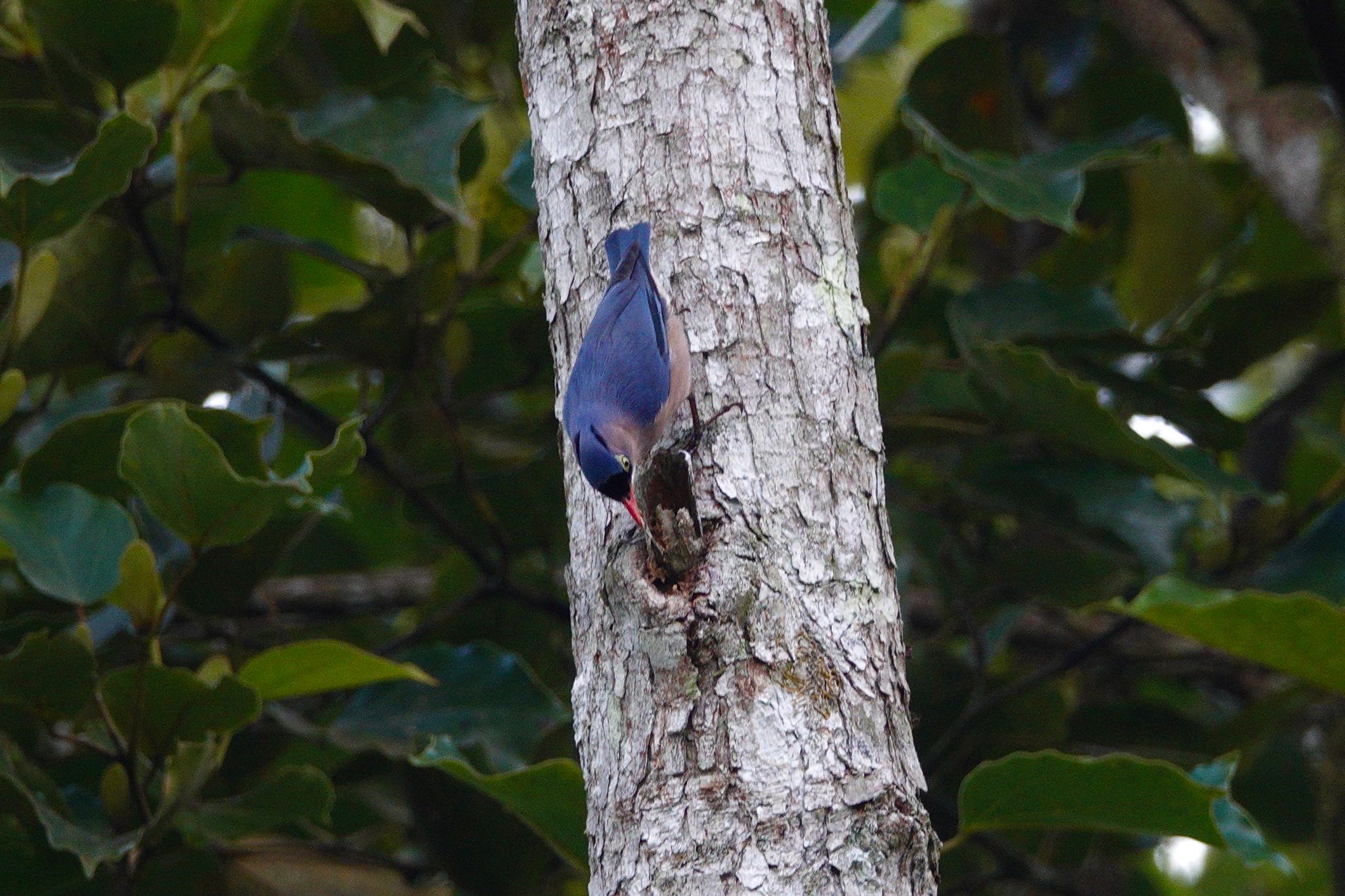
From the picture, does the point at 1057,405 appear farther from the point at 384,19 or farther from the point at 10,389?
the point at 10,389

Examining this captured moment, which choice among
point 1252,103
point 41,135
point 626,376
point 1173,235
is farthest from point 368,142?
point 1252,103

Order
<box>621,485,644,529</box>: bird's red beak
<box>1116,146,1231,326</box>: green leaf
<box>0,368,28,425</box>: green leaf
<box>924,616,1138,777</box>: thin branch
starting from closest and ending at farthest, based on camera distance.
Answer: <box>621,485,644,529</box>: bird's red beak < <box>0,368,28,425</box>: green leaf < <box>924,616,1138,777</box>: thin branch < <box>1116,146,1231,326</box>: green leaf

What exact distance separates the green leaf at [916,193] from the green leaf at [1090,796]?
3.74 ft

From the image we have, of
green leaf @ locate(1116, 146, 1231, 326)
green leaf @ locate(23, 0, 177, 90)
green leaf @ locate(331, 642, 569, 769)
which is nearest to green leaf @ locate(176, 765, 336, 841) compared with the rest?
green leaf @ locate(331, 642, 569, 769)

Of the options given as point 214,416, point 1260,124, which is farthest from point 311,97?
point 1260,124

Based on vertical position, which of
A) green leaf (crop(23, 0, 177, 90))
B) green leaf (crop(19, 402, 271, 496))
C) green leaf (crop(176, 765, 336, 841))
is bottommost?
green leaf (crop(176, 765, 336, 841))

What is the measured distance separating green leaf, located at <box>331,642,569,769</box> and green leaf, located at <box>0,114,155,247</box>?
3.39ft

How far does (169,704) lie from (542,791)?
0.63m

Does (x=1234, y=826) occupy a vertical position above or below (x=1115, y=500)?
below

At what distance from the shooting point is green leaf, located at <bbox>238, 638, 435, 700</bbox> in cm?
223

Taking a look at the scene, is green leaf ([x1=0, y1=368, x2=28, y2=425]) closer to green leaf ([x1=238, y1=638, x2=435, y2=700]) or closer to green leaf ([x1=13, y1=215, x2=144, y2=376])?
green leaf ([x1=13, y1=215, x2=144, y2=376])

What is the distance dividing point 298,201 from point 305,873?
1.59m

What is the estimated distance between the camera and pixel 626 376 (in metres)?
2.14

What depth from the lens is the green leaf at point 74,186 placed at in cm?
225
